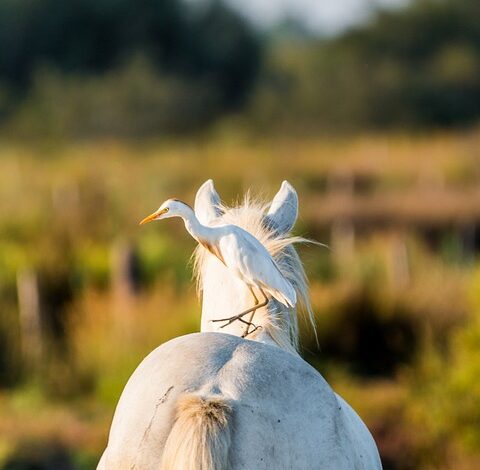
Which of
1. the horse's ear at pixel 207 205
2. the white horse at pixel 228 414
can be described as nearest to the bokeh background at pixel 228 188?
the horse's ear at pixel 207 205

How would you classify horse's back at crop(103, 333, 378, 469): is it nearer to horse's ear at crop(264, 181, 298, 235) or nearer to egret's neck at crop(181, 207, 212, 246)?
egret's neck at crop(181, 207, 212, 246)

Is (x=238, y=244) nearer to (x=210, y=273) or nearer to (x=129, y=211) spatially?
(x=210, y=273)

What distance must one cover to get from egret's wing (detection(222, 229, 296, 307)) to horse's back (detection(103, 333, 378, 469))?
324 mm

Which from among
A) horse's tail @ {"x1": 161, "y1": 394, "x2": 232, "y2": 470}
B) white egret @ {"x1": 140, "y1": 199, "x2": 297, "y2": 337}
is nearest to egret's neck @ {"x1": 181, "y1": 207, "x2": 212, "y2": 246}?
white egret @ {"x1": 140, "y1": 199, "x2": 297, "y2": 337}

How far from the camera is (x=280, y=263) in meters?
3.15

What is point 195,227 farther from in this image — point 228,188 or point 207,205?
point 228,188

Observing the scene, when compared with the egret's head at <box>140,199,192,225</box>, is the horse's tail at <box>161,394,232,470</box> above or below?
below

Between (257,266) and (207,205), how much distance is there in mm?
591

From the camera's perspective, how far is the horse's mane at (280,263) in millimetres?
3051

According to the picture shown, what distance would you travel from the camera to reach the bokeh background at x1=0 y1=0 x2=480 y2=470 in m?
8.20

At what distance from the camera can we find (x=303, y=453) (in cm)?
248

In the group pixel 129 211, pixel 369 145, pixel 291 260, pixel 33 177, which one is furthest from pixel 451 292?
pixel 369 145

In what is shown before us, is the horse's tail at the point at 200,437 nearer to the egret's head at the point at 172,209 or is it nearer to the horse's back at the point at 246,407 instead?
the horse's back at the point at 246,407

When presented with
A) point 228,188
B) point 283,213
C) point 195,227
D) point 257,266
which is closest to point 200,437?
point 257,266
